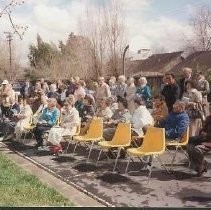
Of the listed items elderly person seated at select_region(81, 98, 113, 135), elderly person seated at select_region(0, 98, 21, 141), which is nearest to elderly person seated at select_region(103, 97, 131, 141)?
elderly person seated at select_region(81, 98, 113, 135)

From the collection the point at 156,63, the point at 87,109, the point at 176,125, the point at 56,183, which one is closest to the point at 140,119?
the point at 176,125

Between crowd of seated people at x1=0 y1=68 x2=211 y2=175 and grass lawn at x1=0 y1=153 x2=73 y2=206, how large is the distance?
255 cm

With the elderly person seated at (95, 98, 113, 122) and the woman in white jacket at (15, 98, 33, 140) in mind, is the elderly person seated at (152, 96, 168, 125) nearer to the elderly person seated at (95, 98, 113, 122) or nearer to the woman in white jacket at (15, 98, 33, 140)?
the elderly person seated at (95, 98, 113, 122)

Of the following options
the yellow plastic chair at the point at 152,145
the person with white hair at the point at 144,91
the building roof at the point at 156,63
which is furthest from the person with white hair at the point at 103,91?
the building roof at the point at 156,63

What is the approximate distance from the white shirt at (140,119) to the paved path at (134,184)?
80cm

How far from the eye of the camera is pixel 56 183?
8.34 metres

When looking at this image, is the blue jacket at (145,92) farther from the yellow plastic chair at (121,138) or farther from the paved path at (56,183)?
the paved path at (56,183)

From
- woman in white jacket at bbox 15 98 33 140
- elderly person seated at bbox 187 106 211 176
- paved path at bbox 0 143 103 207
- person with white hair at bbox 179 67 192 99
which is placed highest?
person with white hair at bbox 179 67 192 99

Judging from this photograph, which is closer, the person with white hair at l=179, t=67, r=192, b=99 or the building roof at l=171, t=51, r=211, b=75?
the person with white hair at l=179, t=67, r=192, b=99

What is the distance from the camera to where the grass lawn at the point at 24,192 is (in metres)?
6.95

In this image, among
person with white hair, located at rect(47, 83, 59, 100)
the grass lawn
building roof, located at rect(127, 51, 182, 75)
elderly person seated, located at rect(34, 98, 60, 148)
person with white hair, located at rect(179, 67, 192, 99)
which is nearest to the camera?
the grass lawn

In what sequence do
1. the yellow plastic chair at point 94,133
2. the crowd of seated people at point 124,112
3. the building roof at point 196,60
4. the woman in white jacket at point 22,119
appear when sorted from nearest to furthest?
the crowd of seated people at point 124,112 → the yellow plastic chair at point 94,133 → the woman in white jacket at point 22,119 → the building roof at point 196,60

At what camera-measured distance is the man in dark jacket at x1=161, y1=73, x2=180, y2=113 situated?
37.8 feet

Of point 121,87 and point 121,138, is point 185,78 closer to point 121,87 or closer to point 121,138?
point 121,87
